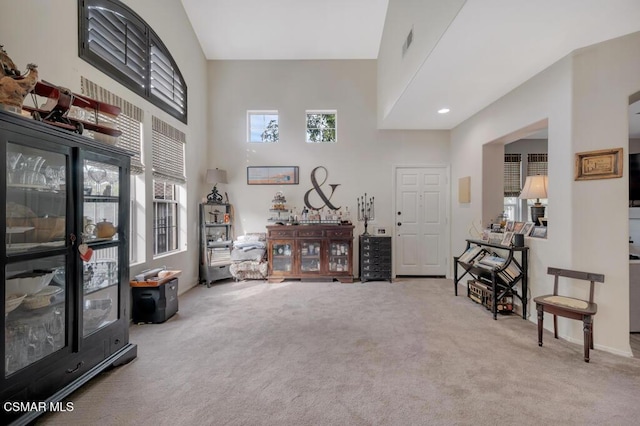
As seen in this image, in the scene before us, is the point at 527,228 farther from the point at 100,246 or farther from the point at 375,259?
the point at 100,246

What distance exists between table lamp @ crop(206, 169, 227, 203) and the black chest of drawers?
2684 mm

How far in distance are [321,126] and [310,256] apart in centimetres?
254

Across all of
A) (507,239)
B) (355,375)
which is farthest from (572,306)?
(355,375)

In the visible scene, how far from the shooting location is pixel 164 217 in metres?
4.12

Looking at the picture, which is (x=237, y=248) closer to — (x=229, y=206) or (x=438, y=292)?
(x=229, y=206)

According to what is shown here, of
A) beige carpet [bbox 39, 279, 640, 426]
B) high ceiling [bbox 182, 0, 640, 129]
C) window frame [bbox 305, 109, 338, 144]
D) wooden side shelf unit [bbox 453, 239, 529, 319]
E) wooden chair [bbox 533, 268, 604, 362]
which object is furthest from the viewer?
window frame [bbox 305, 109, 338, 144]

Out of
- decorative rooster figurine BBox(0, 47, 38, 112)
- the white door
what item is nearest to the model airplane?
decorative rooster figurine BBox(0, 47, 38, 112)

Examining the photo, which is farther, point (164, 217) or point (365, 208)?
point (365, 208)

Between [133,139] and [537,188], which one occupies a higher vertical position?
[133,139]

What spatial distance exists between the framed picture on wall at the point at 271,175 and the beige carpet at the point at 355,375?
2.60 m

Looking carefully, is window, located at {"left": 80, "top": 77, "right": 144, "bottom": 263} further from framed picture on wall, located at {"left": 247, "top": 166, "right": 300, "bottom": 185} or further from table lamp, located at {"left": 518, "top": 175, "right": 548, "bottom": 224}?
table lamp, located at {"left": 518, "top": 175, "right": 548, "bottom": 224}

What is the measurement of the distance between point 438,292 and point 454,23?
3.55 m

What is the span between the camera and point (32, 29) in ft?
6.66

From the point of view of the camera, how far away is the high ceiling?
6.86 ft
